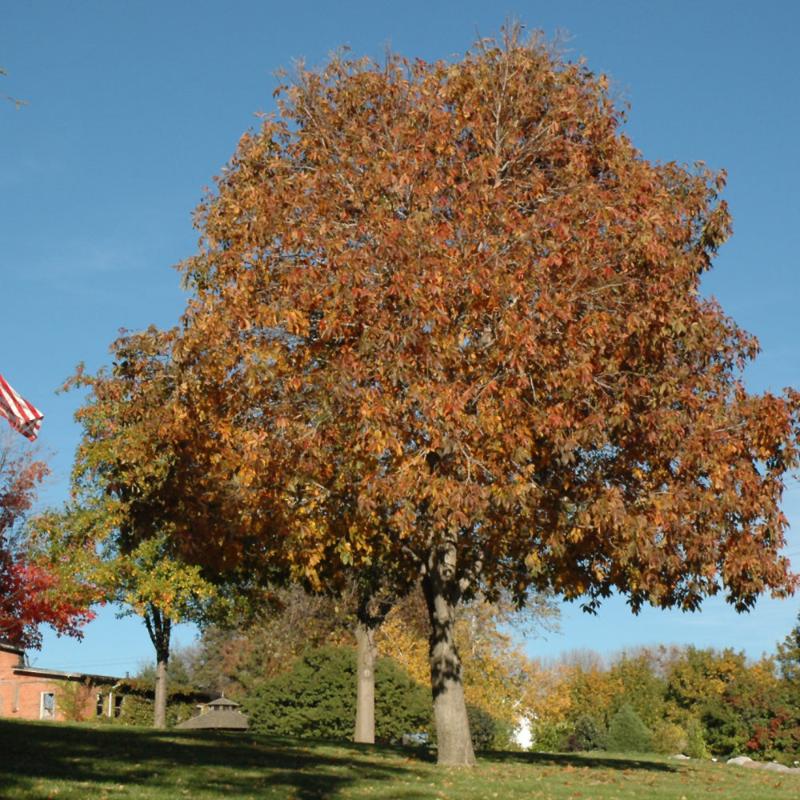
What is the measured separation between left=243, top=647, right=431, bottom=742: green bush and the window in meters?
14.1

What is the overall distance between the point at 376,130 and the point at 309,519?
841cm

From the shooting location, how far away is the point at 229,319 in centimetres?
2142

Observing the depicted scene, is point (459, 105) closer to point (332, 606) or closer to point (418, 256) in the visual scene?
point (418, 256)

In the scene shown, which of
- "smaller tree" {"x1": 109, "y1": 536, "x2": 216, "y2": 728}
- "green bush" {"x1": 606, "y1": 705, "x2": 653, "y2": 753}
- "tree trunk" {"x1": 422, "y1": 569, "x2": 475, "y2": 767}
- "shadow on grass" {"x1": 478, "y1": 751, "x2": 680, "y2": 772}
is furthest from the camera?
"green bush" {"x1": 606, "y1": 705, "x2": 653, "y2": 753}

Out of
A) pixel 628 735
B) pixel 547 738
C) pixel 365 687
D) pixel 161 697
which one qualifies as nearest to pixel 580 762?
pixel 365 687

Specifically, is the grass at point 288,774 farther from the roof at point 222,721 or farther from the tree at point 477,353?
the roof at point 222,721

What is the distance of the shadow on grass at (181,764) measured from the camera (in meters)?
14.8

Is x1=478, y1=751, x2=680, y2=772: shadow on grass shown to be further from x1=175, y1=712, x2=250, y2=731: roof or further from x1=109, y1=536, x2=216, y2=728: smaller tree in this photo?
x1=175, y1=712, x2=250, y2=731: roof

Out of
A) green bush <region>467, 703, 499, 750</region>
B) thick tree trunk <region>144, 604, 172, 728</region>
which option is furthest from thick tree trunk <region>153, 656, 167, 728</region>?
green bush <region>467, 703, 499, 750</region>

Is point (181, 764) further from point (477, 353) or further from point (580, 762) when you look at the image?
point (580, 762)

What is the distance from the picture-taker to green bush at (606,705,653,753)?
181 ft

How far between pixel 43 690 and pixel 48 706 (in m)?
0.95

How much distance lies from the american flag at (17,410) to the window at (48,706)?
1601 inches

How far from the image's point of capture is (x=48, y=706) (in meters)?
56.4
